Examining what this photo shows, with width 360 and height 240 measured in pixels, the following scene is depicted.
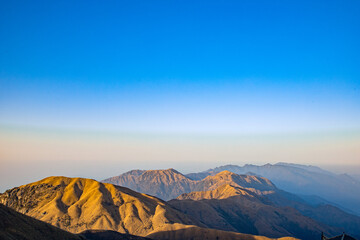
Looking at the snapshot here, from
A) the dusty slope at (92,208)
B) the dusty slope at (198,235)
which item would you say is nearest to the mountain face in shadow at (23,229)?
the dusty slope at (198,235)

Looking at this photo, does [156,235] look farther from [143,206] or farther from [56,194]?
[56,194]

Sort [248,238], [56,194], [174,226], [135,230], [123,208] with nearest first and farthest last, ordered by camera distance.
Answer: [248,238] < [174,226] < [135,230] < [123,208] < [56,194]

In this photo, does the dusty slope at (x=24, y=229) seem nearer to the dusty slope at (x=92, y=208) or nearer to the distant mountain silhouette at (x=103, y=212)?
the distant mountain silhouette at (x=103, y=212)

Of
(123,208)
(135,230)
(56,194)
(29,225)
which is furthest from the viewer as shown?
(56,194)

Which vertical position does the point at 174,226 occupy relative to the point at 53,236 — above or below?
below

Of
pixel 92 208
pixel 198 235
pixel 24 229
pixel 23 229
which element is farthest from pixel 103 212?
pixel 23 229

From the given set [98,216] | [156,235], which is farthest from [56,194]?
[156,235]

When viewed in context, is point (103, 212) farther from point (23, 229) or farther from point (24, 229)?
point (23, 229)
